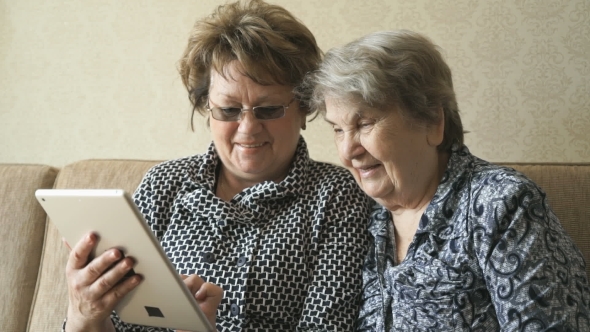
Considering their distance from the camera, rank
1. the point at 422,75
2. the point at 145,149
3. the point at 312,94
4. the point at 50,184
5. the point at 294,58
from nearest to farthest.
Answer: the point at 422,75 < the point at 312,94 < the point at 294,58 < the point at 50,184 < the point at 145,149

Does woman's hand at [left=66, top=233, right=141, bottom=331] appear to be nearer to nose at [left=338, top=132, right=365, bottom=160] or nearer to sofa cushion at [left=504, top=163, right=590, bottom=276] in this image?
nose at [left=338, top=132, right=365, bottom=160]

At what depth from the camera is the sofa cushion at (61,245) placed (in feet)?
6.83

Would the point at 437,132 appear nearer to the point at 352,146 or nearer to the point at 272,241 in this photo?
the point at 352,146

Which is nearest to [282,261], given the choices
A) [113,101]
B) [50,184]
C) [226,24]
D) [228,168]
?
[228,168]

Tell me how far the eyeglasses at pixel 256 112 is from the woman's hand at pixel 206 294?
43 cm

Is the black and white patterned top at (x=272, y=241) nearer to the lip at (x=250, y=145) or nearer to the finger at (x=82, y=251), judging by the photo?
the lip at (x=250, y=145)

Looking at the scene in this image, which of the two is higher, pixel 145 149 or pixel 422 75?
pixel 422 75

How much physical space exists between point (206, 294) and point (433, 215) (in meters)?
0.52

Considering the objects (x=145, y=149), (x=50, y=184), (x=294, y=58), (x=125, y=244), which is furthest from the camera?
(x=145, y=149)

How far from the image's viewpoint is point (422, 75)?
154cm

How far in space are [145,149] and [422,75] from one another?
49.0 inches

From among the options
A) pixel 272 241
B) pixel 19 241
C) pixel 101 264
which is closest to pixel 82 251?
pixel 101 264

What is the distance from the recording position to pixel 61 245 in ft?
7.00

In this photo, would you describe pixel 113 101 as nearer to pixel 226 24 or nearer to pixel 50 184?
pixel 50 184
